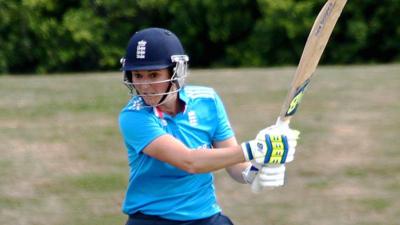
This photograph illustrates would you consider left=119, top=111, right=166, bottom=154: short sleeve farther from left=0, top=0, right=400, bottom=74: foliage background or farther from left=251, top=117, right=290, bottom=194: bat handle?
left=0, top=0, right=400, bottom=74: foliage background

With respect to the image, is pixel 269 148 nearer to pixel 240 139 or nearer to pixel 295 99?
pixel 295 99

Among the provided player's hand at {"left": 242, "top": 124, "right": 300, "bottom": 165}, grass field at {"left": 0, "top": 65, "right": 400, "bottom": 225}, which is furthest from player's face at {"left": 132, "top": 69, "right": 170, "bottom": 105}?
grass field at {"left": 0, "top": 65, "right": 400, "bottom": 225}

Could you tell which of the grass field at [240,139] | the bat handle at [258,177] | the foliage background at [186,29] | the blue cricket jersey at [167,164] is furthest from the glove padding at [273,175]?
the foliage background at [186,29]

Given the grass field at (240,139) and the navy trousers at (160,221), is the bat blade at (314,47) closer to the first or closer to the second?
the navy trousers at (160,221)

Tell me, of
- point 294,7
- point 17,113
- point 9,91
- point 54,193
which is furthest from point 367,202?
point 294,7

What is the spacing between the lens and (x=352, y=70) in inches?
560

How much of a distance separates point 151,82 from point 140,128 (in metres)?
0.23

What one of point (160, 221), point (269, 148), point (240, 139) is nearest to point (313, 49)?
point (269, 148)

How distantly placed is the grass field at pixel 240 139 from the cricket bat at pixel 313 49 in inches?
130

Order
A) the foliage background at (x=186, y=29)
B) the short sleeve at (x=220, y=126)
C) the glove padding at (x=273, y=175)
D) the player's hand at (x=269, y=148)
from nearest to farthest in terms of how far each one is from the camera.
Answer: the player's hand at (x=269, y=148)
the glove padding at (x=273, y=175)
the short sleeve at (x=220, y=126)
the foliage background at (x=186, y=29)

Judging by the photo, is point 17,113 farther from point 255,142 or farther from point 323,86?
point 255,142

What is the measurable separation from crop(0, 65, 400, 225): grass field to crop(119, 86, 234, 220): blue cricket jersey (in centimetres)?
303

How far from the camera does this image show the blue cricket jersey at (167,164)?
4340 millimetres

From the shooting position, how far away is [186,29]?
2531 cm
